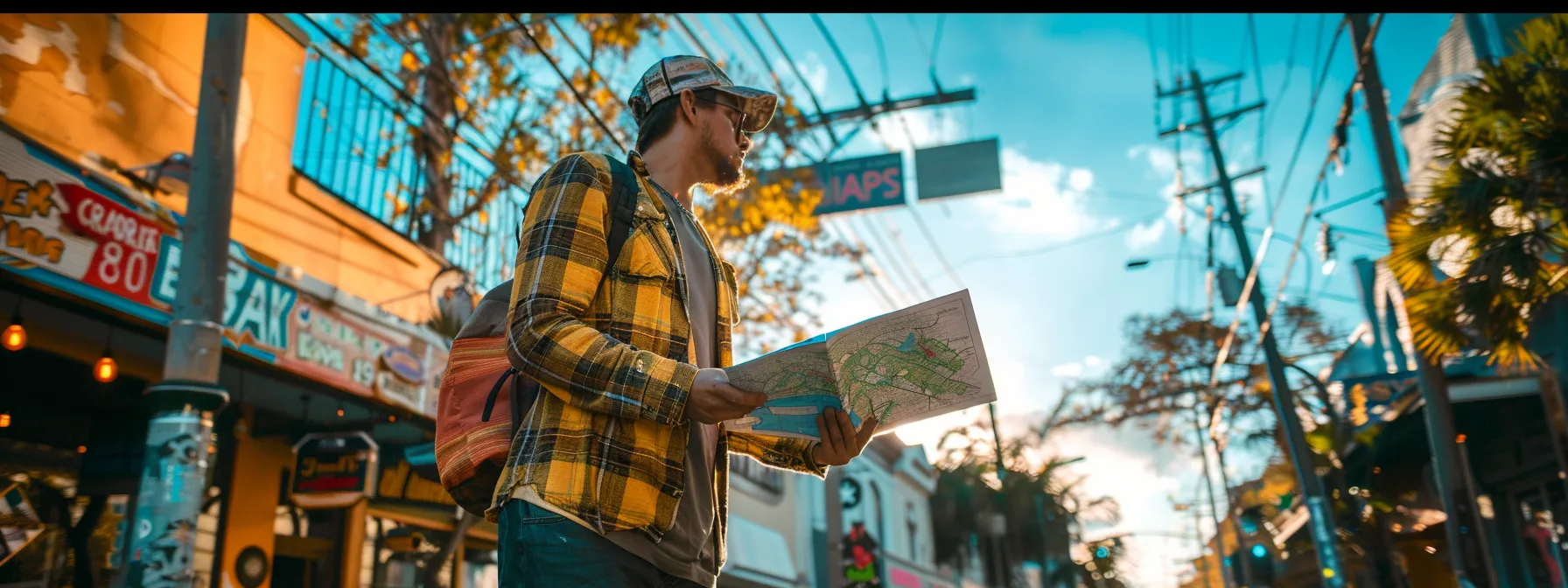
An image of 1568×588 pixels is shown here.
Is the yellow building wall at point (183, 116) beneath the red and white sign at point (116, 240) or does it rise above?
above

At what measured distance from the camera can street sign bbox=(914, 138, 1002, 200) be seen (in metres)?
16.3

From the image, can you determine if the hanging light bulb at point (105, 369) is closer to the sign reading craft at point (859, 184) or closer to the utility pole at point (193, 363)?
the utility pole at point (193, 363)

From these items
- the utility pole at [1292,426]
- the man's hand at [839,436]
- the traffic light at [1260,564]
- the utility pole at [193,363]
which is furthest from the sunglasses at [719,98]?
the traffic light at [1260,564]

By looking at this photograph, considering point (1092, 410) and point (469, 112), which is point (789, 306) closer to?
point (469, 112)

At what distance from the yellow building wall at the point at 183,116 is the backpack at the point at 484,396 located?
449 cm

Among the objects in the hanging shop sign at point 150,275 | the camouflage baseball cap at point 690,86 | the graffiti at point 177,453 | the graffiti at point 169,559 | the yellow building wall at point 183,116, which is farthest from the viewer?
the yellow building wall at point 183,116

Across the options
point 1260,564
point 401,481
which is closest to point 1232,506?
point 1260,564

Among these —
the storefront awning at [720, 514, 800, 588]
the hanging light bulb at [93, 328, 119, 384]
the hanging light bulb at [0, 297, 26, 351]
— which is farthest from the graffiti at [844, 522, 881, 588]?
the hanging light bulb at [0, 297, 26, 351]

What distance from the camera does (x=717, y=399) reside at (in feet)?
5.64

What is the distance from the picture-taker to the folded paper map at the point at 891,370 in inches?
68.4

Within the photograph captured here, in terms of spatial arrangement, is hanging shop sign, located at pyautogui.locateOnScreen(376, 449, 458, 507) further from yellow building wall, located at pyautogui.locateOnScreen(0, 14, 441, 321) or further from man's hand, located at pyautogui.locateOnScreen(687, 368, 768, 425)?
man's hand, located at pyautogui.locateOnScreen(687, 368, 768, 425)

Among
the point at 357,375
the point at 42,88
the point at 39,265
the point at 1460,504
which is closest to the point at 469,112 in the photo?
the point at 357,375

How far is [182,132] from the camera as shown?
8281mm

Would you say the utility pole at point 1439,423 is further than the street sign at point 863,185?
No
